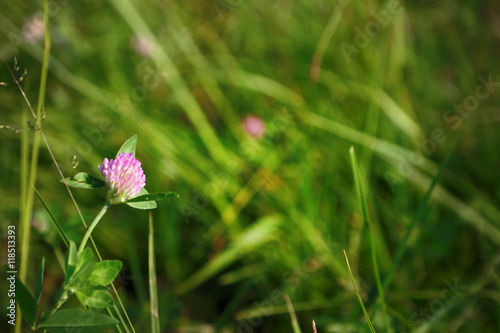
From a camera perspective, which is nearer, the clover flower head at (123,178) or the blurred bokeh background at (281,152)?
the clover flower head at (123,178)

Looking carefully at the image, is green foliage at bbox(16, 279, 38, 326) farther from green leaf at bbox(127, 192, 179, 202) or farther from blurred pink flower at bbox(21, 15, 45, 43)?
blurred pink flower at bbox(21, 15, 45, 43)

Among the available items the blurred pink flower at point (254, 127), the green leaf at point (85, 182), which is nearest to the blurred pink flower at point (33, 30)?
the blurred pink flower at point (254, 127)

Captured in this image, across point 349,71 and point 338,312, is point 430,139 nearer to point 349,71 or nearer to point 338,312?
point 349,71

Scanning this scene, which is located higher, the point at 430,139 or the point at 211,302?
the point at 430,139

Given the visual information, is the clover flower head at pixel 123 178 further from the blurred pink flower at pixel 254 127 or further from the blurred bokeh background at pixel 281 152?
the blurred pink flower at pixel 254 127

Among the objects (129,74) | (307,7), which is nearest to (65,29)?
(129,74)

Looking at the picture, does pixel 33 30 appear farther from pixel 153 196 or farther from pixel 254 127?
pixel 153 196

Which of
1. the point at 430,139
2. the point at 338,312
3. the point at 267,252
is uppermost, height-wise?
the point at 430,139

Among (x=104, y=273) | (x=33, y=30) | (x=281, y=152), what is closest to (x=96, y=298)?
(x=104, y=273)

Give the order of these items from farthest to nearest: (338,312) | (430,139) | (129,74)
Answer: (129,74), (430,139), (338,312)
